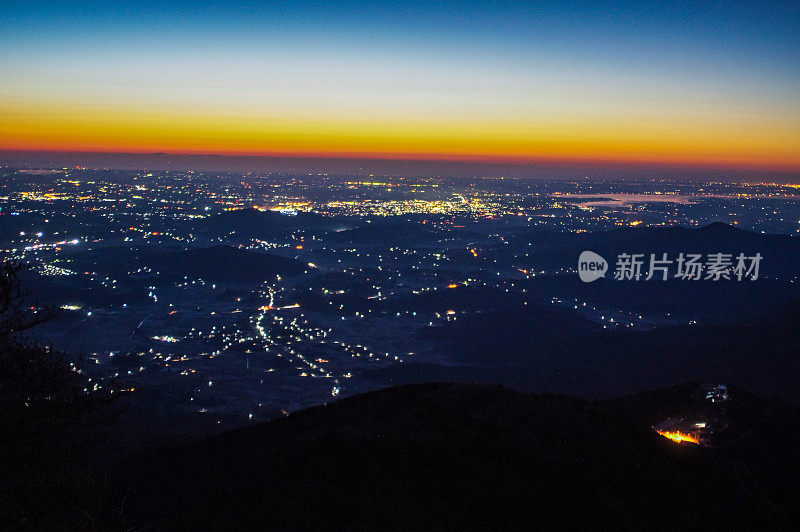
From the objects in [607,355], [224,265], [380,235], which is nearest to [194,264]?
[224,265]

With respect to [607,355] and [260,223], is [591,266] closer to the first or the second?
[607,355]

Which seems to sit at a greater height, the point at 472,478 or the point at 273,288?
the point at 472,478

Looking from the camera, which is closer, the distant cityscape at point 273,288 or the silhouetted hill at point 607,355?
the silhouetted hill at point 607,355

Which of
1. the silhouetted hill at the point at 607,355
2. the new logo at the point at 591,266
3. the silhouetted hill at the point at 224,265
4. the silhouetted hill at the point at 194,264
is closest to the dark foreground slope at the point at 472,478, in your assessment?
the silhouetted hill at the point at 607,355

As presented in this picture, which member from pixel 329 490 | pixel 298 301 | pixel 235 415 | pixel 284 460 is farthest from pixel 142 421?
pixel 298 301

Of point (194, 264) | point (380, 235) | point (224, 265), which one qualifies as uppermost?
point (380, 235)

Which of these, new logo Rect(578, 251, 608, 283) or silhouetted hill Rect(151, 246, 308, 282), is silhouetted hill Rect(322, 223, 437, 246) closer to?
silhouetted hill Rect(151, 246, 308, 282)

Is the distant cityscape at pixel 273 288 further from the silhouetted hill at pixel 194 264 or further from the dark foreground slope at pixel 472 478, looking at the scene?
the dark foreground slope at pixel 472 478

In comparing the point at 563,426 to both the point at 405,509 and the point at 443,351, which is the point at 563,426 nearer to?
the point at 405,509

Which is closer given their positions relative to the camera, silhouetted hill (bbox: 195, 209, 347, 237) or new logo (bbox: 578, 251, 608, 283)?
new logo (bbox: 578, 251, 608, 283)

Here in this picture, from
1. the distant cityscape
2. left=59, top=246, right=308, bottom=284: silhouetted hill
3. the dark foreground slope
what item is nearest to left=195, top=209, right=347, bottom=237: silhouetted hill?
the distant cityscape
